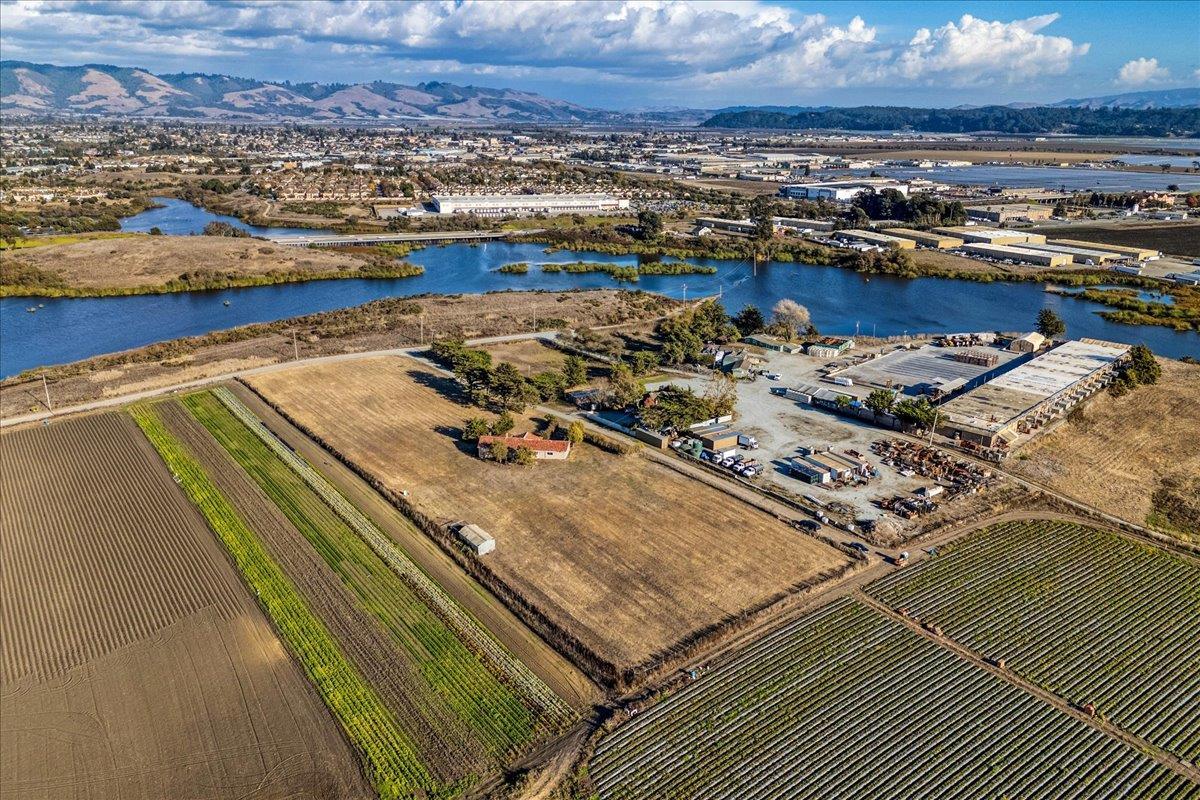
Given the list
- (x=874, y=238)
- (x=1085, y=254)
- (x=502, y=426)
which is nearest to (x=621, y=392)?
(x=502, y=426)

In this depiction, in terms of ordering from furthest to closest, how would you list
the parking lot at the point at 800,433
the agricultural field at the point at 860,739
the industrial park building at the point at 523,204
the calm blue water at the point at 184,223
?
the industrial park building at the point at 523,204 → the calm blue water at the point at 184,223 → the parking lot at the point at 800,433 → the agricultural field at the point at 860,739

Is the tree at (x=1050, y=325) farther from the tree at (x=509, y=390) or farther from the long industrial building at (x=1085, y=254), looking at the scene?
the tree at (x=509, y=390)

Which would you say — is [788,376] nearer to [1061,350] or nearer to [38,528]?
[1061,350]

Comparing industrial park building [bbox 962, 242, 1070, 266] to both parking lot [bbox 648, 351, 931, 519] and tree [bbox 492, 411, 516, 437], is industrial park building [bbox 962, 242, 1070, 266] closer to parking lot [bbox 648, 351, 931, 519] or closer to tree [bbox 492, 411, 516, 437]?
parking lot [bbox 648, 351, 931, 519]

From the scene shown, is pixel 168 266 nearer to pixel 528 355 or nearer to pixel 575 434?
pixel 528 355

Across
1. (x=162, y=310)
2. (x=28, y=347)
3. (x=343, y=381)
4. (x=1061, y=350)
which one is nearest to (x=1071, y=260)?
(x=1061, y=350)

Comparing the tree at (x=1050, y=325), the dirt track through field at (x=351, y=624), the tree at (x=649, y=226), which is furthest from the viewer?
the tree at (x=649, y=226)

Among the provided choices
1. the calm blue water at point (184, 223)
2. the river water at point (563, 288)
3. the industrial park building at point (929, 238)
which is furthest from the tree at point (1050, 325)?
the calm blue water at point (184, 223)

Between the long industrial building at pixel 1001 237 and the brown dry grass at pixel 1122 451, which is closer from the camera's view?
the brown dry grass at pixel 1122 451
